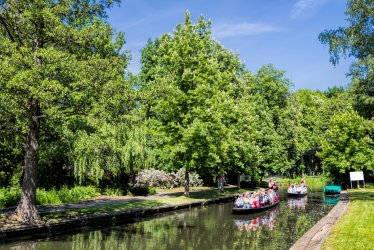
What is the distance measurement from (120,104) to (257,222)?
1228cm

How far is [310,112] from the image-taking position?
3836 inches

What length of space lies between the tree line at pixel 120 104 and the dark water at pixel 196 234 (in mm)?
3350

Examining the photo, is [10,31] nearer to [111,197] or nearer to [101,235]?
[101,235]

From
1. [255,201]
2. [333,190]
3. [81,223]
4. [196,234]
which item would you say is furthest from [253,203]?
[333,190]

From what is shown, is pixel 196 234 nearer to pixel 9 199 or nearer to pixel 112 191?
pixel 9 199

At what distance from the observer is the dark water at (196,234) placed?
17.1 meters

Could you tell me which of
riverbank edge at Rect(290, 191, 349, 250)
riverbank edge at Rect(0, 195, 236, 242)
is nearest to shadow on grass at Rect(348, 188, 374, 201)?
riverbank edge at Rect(290, 191, 349, 250)

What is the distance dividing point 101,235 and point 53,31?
10851mm

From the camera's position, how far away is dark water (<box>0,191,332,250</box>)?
17141 millimetres

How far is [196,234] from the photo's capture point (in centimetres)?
2011

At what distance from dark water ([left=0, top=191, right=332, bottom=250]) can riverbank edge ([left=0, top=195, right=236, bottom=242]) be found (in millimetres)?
762

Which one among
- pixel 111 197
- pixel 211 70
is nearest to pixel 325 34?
pixel 211 70

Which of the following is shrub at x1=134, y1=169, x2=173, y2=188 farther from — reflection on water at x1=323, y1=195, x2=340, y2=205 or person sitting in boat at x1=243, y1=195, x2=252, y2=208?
reflection on water at x1=323, y1=195, x2=340, y2=205

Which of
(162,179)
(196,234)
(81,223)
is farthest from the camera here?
(162,179)
